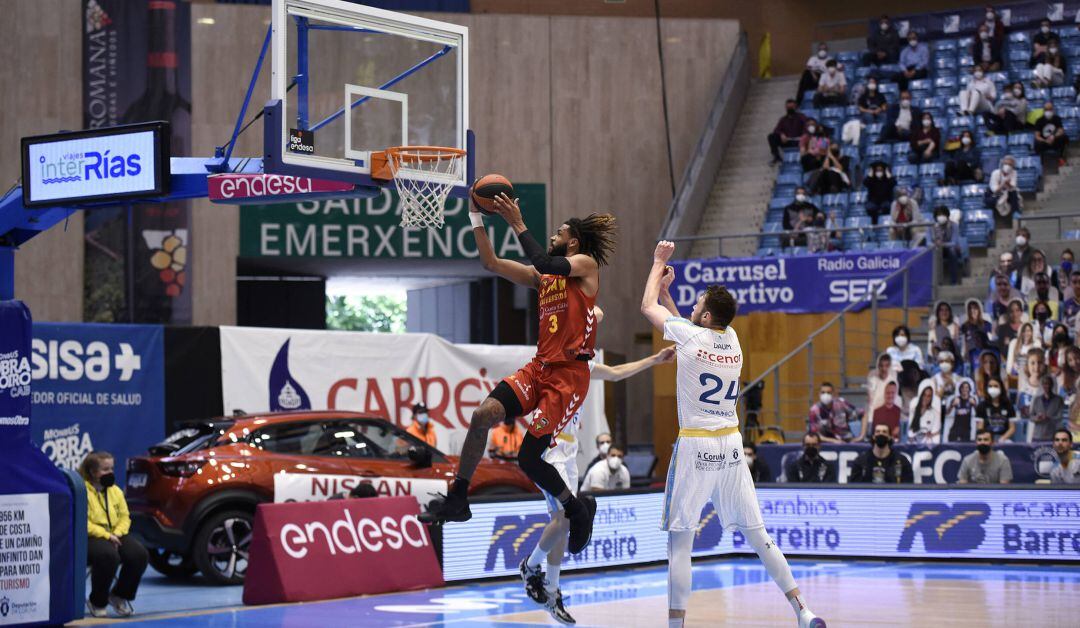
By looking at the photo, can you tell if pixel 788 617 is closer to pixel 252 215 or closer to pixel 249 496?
pixel 249 496

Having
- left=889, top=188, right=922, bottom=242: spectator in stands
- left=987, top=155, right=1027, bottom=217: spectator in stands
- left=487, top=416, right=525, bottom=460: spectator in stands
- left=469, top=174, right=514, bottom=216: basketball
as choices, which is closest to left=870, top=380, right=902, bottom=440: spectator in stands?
left=889, top=188, right=922, bottom=242: spectator in stands

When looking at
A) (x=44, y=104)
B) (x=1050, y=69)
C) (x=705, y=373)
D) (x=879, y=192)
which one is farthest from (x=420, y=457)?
(x=1050, y=69)

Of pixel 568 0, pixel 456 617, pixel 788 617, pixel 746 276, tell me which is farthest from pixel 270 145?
pixel 568 0

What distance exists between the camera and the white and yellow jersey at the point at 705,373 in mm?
9570

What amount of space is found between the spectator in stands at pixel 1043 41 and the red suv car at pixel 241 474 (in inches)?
609

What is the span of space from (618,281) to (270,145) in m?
17.3

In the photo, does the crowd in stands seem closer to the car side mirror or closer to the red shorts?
the car side mirror

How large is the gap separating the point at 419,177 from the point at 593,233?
7.89 ft

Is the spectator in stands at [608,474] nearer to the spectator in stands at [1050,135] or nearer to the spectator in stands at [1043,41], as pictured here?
the spectator in stands at [1050,135]

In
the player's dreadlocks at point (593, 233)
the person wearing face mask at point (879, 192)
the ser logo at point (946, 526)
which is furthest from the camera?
the person wearing face mask at point (879, 192)

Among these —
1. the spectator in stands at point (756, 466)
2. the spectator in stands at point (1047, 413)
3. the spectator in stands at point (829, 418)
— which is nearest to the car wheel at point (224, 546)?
the spectator in stands at point (756, 466)

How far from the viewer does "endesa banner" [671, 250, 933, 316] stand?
73.9ft

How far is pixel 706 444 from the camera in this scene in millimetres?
9602

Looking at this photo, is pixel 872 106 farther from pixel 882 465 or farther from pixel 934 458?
pixel 882 465
